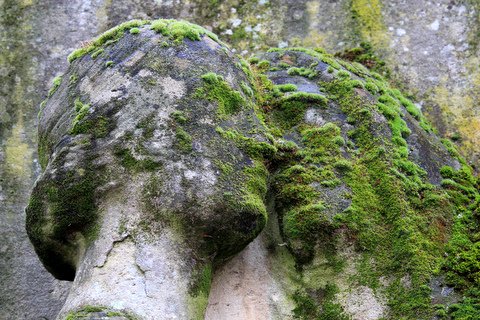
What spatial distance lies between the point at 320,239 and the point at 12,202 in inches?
93.1

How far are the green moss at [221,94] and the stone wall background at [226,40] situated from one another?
172 cm

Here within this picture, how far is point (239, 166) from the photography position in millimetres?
3168

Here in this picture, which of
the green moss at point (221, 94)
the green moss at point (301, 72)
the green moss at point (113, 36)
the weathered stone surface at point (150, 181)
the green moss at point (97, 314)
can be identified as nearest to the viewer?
the green moss at point (97, 314)

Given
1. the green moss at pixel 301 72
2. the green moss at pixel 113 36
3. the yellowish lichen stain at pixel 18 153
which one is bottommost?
the yellowish lichen stain at pixel 18 153

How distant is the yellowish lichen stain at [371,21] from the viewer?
499cm

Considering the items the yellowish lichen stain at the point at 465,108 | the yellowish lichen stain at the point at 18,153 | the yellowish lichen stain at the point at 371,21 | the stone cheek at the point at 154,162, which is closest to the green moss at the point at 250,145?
the stone cheek at the point at 154,162

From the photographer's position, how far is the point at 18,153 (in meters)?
4.90

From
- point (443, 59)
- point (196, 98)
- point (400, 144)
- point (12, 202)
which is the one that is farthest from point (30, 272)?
point (443, 59)

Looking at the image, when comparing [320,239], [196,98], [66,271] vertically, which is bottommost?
[66,271]

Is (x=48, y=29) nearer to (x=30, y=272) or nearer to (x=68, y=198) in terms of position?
(x=30, y=272)

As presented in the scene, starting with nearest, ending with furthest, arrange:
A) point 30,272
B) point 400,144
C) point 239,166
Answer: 1. point 239,166
2. point 400,144
3. point 30,272

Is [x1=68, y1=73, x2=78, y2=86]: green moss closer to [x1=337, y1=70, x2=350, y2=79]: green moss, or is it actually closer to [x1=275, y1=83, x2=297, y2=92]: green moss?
[x1=275, y1=83, x2=297, y2=92]: green moss

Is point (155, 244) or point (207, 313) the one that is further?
point (207, 313)

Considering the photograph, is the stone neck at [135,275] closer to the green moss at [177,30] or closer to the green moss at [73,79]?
the green moss at [73,79]
